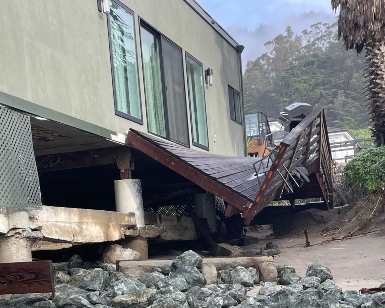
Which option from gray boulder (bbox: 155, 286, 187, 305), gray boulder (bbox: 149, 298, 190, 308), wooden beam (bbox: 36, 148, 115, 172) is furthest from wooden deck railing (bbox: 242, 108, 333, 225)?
gray boulder (bbox: 149, 298, 190, 308)

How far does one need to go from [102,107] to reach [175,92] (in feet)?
11.8

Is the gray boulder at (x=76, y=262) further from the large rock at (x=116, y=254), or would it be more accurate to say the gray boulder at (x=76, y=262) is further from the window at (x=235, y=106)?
the window at (x=235, y=106)

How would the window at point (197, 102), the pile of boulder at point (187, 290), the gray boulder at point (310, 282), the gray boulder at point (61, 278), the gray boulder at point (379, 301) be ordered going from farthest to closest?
the window at point (197, 102), the gray boulder at point (310, 282), the gray boulder at point (61, 278), the pile of boulder at point (187, 290), the gray boulder at point (379, 301)

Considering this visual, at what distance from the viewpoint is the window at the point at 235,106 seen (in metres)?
20.1

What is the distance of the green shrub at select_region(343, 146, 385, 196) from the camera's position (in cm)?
1751

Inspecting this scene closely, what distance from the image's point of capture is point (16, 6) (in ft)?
31.4

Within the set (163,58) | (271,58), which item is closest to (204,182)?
(163,58)

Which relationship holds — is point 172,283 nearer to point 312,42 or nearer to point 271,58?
point 271,58

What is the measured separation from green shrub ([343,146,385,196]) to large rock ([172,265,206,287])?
833 cm

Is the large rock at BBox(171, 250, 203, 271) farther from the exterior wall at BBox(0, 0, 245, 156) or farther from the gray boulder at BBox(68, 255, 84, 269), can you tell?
Answer: the exterior wall at BBox(0, 0, 245, 156)

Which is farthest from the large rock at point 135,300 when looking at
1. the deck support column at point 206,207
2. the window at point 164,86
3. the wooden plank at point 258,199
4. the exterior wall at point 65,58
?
the deck support column at point 206,207

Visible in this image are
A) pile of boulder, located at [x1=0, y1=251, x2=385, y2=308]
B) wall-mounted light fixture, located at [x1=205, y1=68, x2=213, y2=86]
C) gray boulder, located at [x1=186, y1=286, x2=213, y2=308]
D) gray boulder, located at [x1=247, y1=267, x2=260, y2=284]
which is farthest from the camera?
wall-mounted light fixture, located at [x1=205, y1=68, x2=213, y2=86]

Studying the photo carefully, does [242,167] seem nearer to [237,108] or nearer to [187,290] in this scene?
[187,290]

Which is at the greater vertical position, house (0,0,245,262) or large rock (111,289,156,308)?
house (0,0,245,262)
